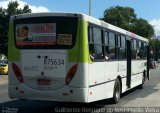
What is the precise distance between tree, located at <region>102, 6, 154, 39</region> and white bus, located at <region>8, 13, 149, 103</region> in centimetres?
7901

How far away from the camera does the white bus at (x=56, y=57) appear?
1138cm

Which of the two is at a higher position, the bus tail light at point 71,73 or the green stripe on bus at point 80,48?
the green stripe on bus at point 80,48

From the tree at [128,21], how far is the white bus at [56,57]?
259ft

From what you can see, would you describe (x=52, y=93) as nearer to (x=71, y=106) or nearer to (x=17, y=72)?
(x=17, y=72)

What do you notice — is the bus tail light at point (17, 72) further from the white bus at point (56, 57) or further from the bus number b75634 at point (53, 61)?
the bus number b75634 at point (53, 61)

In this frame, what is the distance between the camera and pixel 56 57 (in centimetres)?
1158

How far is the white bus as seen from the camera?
11383mm

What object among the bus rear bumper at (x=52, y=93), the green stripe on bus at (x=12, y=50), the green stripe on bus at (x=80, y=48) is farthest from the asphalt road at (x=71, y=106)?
the green stripe on bus at (x=80, y=48)

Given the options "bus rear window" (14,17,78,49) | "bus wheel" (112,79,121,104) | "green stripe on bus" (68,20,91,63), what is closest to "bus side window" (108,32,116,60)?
"bus wheel" (112,79,121,104)

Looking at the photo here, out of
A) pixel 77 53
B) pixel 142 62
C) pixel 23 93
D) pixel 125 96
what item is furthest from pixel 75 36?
pixel 142 62

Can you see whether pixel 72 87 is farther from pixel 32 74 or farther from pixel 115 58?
pixel 115 58

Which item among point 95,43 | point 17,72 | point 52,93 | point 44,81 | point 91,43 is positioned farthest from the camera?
point 95,43

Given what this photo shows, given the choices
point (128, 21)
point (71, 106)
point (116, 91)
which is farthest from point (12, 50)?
point (128, 21)

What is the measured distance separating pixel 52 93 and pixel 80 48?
148cm
